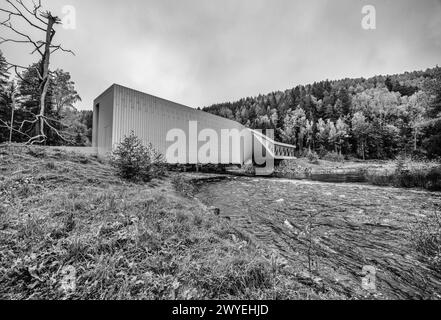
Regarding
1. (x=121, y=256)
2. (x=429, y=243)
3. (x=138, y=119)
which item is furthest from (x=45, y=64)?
(x=429, y=243)

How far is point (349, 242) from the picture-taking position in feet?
10.3

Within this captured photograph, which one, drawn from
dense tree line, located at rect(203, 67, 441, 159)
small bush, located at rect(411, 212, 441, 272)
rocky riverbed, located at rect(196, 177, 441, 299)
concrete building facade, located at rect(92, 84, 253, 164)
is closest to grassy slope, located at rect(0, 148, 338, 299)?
rocky riverbed, located at rect(196, 177, 441, 299)

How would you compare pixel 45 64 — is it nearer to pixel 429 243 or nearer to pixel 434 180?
pixel 429 243

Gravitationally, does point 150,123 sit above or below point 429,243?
above

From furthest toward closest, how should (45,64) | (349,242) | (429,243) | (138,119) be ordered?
(138,119) < (45,64) < (349,242) < (429,243)

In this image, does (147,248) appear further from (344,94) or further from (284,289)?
(344,94)

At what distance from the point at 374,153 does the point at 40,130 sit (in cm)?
6641

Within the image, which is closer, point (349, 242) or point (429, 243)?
point (429, 243)

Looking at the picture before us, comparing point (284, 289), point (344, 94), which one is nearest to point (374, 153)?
point (344, 94)

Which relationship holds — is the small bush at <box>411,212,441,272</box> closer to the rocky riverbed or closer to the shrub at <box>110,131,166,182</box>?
the rocky riverbed

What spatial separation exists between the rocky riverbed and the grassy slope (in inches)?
18.7

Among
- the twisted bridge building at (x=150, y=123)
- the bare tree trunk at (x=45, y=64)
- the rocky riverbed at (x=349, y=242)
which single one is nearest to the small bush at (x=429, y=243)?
the rocky riverbed at (x=349, y=242)

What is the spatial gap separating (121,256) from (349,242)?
3.74 metres

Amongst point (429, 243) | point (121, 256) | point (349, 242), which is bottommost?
point (349, 242)
